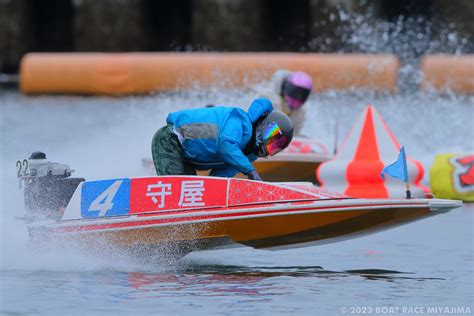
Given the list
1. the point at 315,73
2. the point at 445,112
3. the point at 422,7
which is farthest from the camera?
the point at 422,7

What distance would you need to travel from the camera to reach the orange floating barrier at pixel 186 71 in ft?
74.0

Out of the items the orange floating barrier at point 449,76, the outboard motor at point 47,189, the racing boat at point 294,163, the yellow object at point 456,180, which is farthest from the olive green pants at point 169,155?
the orange floating barrier at point 449,76

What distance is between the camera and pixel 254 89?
647 inches

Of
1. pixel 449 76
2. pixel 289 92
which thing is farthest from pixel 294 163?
pixel 449 76

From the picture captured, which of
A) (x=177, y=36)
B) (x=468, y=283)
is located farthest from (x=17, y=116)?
(x=468, y=283)

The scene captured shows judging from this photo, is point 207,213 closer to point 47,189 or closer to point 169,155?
point 169,155

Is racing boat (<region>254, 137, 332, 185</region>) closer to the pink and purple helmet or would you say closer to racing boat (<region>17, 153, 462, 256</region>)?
the pink and purple helmet

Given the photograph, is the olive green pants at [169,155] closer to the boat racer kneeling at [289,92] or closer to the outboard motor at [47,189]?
the outboard motor at [47,189]

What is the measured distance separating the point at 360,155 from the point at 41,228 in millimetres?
4230

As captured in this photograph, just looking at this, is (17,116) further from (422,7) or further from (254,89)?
(422,7)

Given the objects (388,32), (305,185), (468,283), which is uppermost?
(388,32)

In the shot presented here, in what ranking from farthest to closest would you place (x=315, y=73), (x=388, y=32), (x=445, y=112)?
1. (x=388, y=32)
2. (x=315, y=73)
3. (x=445, y=112)

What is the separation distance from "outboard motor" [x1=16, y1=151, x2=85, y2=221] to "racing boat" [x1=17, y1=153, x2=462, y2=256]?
1 centimetres

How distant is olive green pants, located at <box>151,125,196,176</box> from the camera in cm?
998
